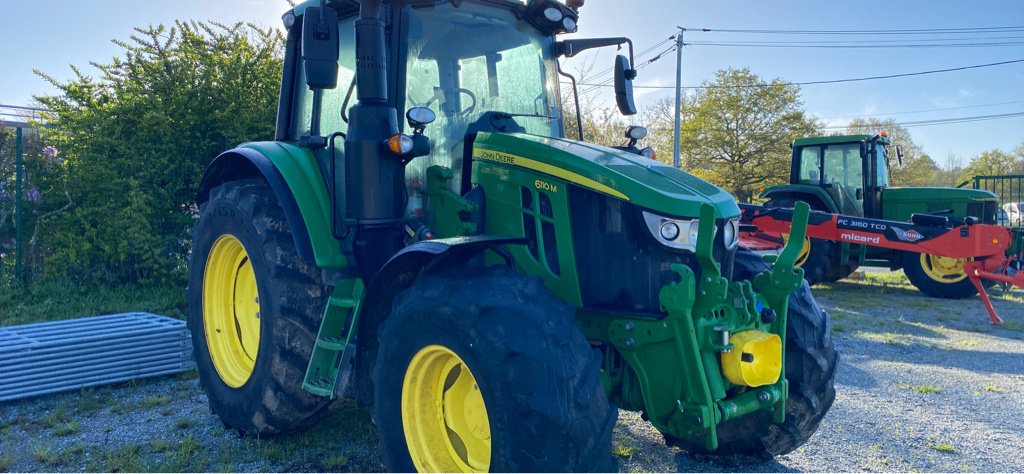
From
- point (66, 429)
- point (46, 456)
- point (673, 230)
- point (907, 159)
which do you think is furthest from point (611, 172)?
point (907, 159)

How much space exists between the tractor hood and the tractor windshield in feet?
0.78

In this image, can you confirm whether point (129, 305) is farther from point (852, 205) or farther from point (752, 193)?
point (752, 193)

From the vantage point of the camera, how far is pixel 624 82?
439cm

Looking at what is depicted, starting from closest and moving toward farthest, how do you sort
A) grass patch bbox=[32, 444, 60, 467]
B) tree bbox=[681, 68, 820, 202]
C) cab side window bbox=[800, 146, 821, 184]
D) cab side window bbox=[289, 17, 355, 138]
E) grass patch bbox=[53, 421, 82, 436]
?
grass patch bbox=[32, 444, 60, 467], cab side window bbox=[289, 17, 355, 138], grass patch bbox=[53, 421, 82, 436], cab side window bbox=[800, 146, 821, 184], tree bbox=[681, 68, 820, 202]

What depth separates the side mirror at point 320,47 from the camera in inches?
127

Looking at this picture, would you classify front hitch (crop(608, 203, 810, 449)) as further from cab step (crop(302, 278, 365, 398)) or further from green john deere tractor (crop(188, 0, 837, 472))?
cab step (crop(302, 278, 365, 398))

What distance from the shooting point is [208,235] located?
14.3ft

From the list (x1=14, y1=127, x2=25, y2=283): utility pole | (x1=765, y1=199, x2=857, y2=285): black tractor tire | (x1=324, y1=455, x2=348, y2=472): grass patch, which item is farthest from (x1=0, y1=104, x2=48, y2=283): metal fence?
(x1=765, y1=199, x2=857, y2=285): black tractor tire

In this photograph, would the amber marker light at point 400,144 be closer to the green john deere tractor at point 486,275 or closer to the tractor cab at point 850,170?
the green john deere tractor at point 486,275

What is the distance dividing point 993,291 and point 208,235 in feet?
37.9

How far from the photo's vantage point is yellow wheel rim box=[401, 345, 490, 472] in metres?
3.02

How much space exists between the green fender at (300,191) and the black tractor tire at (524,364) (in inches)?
37.1

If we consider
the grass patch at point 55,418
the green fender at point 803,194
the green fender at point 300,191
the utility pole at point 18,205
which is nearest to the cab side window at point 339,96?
the green fender at point 300,191

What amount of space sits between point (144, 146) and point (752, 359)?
7586mm
